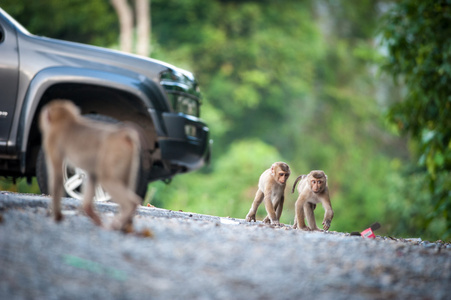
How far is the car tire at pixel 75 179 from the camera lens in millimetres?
5992

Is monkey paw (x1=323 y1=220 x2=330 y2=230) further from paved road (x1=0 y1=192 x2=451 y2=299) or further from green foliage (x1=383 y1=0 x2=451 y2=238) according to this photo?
green foliage (x1=383 y1=0 x2=451 y2=238)

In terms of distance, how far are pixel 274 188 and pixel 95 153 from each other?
9.32 ft

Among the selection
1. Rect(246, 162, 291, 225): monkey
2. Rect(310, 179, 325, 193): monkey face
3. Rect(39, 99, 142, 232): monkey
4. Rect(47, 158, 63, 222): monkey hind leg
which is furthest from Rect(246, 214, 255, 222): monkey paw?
Rect(47, 158, 63, 222): monkey hind leg

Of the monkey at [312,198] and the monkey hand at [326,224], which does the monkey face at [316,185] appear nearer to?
the monkey at [312,198]

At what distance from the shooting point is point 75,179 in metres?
6.23

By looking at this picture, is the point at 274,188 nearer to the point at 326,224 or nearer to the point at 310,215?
the point at 310,215

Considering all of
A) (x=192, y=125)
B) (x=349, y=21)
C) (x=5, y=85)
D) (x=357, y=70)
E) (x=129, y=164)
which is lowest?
(x=129, y=164)

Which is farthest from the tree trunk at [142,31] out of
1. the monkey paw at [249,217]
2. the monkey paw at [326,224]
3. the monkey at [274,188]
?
the monkey paw at [326,224]

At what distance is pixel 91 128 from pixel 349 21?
84.0 feet

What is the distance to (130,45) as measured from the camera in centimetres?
1820

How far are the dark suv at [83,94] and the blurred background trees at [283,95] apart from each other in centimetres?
687

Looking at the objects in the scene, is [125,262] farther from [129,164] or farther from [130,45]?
[130,45]

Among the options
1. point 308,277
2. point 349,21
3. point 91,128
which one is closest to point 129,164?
point 91,128

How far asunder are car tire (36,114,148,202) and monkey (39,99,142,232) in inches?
75.9
